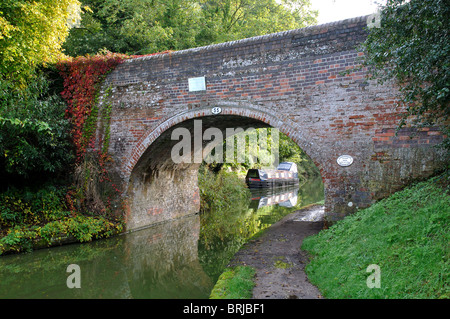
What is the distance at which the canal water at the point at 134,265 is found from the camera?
16.7ft

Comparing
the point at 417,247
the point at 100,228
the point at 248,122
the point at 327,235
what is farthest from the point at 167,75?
the point at 417,247

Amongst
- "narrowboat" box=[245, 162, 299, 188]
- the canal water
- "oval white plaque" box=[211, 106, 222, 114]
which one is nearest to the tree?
"narrowboat" box=[245, 162, 299, 188]

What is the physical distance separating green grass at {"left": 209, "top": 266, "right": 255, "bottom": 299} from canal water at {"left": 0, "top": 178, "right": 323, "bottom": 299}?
531 millimetres

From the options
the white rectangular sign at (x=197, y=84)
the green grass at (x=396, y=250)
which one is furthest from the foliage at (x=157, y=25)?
the green grass at (x=396, y=250)

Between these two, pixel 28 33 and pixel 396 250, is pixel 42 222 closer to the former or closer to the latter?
pixel 28 33

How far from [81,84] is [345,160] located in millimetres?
7102

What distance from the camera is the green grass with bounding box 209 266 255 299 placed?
4.01m

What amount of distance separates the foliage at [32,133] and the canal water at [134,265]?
6.37 ft

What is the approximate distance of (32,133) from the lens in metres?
7.26

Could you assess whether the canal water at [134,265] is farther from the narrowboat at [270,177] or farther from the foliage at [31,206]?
the narrowboat at [270,177]

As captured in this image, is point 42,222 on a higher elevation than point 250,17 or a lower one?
lower

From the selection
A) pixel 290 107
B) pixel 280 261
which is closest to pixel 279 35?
pixel 290 107

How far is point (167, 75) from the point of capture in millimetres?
8156

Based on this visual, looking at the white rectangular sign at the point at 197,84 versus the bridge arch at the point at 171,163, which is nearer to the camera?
the bridge arch at the point at 171,163
